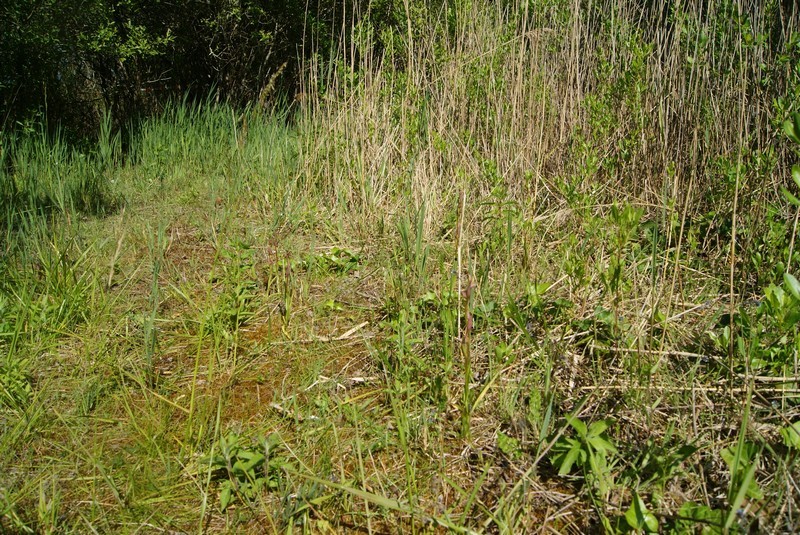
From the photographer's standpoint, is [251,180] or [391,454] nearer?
[391,454]

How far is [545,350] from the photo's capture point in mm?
1854

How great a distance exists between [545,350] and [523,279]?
0.31m

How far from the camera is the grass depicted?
4.63ft

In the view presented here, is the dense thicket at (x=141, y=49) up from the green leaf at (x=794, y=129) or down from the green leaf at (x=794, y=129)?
up

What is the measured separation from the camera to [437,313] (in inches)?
82.5

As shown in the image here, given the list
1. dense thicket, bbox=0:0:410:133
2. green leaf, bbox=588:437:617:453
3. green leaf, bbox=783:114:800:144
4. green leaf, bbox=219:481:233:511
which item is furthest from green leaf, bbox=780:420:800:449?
dense thicket, bbox=0:0:410:133

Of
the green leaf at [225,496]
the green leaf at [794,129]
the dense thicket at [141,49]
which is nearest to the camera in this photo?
the green leaf at [794,129]

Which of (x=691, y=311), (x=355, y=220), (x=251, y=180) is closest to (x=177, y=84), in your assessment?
(x=251, y=180)

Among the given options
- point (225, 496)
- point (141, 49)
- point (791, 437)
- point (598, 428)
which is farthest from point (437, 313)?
point (141, 49)

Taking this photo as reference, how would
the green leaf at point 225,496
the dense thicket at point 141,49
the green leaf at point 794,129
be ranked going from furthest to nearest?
1. the dense thicket at point 141,49
2. the green leaf at point 225,496
3. the green leaf at point 794,129

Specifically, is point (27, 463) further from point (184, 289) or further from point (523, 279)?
point (523, 279)

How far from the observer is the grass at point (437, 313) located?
1.41m

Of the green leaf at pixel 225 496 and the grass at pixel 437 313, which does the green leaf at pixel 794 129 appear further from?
the green leaf at pixel 225 496

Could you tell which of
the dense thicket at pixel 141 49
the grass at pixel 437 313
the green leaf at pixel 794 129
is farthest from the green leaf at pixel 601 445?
the dense thicket at pixel 141 49
